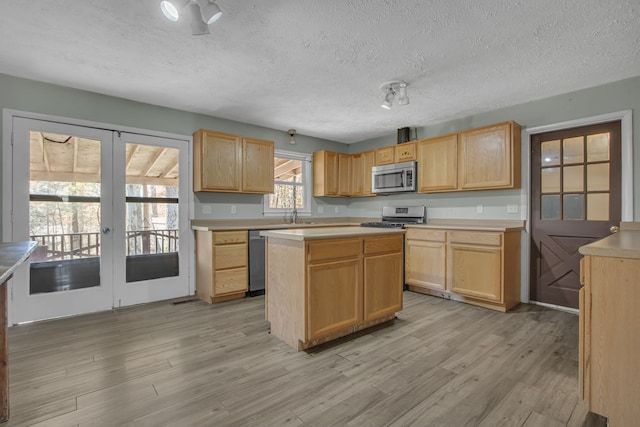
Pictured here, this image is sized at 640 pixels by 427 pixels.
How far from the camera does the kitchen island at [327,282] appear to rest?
2.29m

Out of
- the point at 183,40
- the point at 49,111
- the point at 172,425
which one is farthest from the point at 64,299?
the point at 183,40

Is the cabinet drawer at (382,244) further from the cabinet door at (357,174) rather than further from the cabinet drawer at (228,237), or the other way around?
the cabinet door at (357,174)

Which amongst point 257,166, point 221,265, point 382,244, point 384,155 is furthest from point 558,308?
point 257,166

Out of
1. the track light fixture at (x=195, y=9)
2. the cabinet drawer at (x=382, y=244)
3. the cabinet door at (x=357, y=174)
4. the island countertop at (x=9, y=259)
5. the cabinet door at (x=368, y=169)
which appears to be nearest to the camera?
the island countertop at (x=9, y=259)

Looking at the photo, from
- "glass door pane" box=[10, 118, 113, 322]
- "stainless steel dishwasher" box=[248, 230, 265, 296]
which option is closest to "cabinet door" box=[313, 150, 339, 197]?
"stainless steel dishwasher" box=[248, 230, 265, 296]

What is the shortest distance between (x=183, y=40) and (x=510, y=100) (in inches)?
138

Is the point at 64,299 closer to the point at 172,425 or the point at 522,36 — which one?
the point at 172,425

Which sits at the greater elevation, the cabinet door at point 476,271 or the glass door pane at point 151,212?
the glass door pane at point 151,212

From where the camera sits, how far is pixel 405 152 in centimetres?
463

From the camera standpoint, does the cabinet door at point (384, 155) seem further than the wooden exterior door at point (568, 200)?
Yes

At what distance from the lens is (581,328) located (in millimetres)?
1521

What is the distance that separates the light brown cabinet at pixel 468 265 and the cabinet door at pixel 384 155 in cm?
132

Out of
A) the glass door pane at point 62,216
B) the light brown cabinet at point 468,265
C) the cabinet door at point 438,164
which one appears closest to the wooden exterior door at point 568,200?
the light brown cabinet at point 468,265

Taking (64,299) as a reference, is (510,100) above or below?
above
